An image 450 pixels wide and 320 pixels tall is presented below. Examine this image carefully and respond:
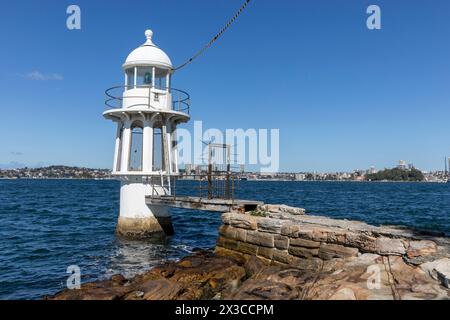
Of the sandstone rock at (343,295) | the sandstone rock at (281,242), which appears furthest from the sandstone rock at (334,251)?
the sandstone rock at (343,295)

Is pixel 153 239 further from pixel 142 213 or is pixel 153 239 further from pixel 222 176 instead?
pixel 222 176

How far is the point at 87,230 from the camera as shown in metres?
22.7

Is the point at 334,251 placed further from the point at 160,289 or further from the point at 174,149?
the point at 174,149

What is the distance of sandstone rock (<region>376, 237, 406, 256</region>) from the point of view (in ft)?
27.1

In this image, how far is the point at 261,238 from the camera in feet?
37.4

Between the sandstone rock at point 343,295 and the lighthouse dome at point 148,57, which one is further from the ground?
the lighthouse dome at point 148,57

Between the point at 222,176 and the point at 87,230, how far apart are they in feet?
33.9

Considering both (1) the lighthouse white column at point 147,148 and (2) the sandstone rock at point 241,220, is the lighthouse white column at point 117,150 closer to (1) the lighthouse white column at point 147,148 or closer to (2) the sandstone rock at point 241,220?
(1) the lighthouse white column at point 147,148

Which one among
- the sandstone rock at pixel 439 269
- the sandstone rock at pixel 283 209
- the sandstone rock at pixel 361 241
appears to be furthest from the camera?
the sandstone rock at pixel 283 209

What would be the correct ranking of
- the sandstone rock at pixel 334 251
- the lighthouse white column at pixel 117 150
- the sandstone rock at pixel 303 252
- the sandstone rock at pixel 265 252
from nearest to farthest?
the sandstone rock at pixel 334 251 < the sandstone rock at pixel 303 252 < the sandstone rock at pixel 265 252 < the lighthouse white column at pixel 117 150

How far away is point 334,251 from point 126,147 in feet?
41.9

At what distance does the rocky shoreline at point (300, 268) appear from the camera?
696 cm

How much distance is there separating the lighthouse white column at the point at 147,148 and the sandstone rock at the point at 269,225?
8.88m

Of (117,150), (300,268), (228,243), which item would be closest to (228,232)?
(228,243)
